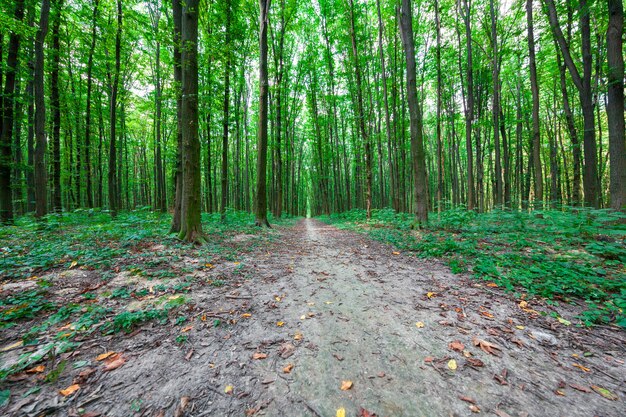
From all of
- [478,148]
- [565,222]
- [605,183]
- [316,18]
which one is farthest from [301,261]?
[605,183]

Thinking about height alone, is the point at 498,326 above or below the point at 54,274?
below

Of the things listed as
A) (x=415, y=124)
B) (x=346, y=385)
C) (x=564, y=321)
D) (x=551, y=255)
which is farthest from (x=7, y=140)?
(x=551, y=255)

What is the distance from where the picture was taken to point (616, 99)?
6.01 m

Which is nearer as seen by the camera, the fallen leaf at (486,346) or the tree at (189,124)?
the fallen leaf at (486,346)

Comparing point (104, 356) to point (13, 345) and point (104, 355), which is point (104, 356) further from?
point (13, 345)

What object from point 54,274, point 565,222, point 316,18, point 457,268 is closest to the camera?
point 54,274

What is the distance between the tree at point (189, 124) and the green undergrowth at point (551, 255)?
615 cm

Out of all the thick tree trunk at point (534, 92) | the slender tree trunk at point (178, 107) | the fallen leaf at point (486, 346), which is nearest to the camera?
the fallen leaf at point (486, 346)

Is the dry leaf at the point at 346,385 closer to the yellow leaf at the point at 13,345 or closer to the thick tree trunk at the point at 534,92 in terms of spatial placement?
the yellow leaf at the point at 13,345

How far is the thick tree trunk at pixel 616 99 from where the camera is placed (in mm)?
5848

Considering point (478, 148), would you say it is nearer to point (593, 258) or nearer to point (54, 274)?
point (593, 258)

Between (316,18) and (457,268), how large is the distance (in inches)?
844

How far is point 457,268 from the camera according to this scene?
442 centimetres

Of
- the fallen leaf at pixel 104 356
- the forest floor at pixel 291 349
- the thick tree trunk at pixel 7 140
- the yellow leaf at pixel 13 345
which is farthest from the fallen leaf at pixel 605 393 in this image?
the thick tree trunk at pixel 7 140
